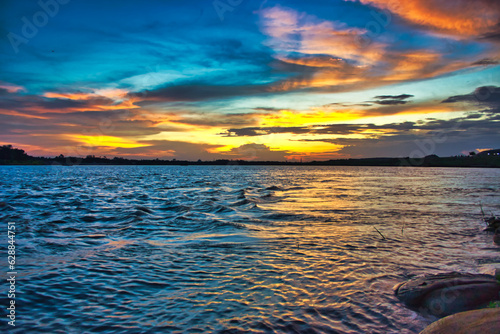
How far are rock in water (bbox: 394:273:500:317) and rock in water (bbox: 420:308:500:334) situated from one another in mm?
1860

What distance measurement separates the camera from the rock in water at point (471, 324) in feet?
14.6

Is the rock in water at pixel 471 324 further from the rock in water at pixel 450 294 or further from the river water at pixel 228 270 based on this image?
the rock in water at pixel 450 294

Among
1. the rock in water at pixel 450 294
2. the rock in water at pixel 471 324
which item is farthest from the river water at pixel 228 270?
the rock in water at pixel 471 324

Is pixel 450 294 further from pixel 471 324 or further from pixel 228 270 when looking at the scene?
pixel 228 270

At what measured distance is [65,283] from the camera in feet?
27.9

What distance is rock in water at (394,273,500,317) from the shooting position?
665 cm

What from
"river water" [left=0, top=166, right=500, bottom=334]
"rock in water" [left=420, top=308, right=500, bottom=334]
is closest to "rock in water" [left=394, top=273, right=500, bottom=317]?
"river water" [left=0, top=166, right=500, bottom=334]

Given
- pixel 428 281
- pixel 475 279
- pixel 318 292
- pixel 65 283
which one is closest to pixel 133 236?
pixel 65 283

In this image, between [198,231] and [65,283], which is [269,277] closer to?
[65,283]

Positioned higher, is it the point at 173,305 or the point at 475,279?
the point at 475,279

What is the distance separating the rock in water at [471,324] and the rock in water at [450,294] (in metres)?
1.86

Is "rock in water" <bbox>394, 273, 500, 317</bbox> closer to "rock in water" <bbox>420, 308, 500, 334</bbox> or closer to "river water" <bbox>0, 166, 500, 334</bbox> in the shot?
"river water" <bbox>0, 166, 500, 334</bbox>

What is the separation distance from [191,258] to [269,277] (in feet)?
11.1

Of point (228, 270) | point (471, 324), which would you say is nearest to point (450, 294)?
point (471, 324)
